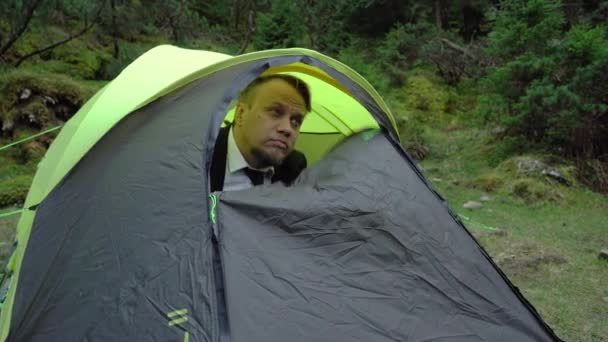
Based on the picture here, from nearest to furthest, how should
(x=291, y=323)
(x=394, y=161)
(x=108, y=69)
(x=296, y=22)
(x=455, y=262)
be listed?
(x=291, y=323) < (x=455, y=262) < (x=394, y=161) < (x=108, y=69) < (x=296, y=22)

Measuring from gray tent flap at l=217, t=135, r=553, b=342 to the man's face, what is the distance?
371 millimetres

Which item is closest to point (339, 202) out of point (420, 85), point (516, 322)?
point (516, 322)

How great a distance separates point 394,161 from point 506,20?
5378 mm

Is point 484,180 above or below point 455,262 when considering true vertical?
below

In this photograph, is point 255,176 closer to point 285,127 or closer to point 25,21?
point 285,127

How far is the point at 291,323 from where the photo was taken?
1471 mm

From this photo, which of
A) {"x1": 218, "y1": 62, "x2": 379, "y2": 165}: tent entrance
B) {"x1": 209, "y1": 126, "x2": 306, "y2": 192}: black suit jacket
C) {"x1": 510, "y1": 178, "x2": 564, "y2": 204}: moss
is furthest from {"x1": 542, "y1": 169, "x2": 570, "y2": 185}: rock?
{"x1": 209, "y1": 126, "x2": 306, "y2": 192}: black suit jacket

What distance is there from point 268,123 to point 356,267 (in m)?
0.99

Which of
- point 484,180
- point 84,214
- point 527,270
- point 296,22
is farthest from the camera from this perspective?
point 296,22

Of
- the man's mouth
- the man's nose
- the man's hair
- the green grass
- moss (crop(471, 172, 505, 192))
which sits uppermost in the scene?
the man's hair

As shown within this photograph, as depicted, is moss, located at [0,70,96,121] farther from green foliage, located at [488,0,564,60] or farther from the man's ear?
green foliage, located at [488,0,564,60]

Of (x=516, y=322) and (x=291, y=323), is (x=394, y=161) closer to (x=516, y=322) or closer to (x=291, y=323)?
(x=516, y=322)

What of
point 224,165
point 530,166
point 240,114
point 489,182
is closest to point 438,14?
point 530,166

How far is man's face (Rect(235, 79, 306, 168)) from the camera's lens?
2.39 meters
